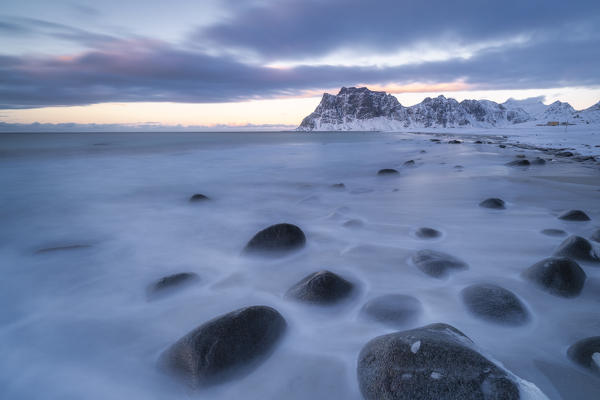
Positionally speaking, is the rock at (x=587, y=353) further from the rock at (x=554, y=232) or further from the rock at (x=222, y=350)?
the rock at (x=554, y=232)

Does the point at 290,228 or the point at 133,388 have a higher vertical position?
the point at 290,228

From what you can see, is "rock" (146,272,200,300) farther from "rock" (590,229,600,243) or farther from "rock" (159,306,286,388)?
"rock" (590,229,600,243)

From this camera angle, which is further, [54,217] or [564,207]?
[54,217]

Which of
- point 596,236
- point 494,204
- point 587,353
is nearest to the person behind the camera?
point 587,353

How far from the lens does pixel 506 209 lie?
3.89 m

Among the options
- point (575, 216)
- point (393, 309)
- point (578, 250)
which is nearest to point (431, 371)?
point (393, 309)

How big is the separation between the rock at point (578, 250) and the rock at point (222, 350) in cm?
242

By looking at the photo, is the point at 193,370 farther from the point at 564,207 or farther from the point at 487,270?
the point at 564,207

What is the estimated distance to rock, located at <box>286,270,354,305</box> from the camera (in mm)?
1938

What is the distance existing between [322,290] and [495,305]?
1052 millimetres

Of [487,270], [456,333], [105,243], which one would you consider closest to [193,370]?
[456,333]

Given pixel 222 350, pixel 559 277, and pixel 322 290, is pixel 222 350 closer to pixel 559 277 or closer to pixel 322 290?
pixel 322 290

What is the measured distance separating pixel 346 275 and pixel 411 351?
111cm

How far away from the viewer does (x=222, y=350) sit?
1.43 metres
